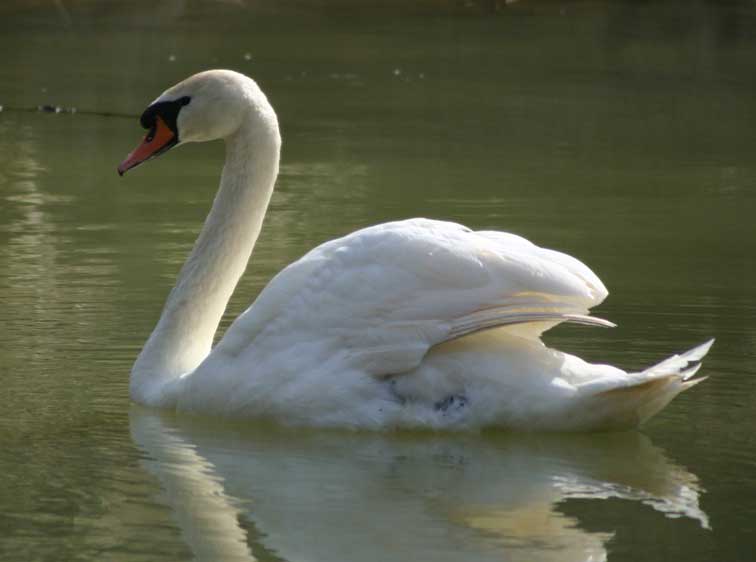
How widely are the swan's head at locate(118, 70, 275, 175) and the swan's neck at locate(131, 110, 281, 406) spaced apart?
2.1 inches

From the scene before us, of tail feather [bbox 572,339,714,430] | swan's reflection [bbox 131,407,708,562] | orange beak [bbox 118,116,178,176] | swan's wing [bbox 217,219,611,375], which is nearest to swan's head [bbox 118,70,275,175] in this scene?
orange beak [bbox 118,116,178,176]

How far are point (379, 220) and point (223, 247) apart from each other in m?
3.98

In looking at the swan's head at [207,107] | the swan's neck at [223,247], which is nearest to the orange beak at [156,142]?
the swan's head at [207,107]

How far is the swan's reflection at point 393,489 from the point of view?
18.0 ft

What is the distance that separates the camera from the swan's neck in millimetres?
7527

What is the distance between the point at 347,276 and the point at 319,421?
1.75 ft

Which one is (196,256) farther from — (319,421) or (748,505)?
(748,505)

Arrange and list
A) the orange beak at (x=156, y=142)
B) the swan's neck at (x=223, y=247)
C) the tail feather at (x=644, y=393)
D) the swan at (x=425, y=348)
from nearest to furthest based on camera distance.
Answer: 1. the tail feather at (x=644, y=393)
2. the swan at (x=425, y=348)
3. the swan's neck at (x=223, y=247)
4. the orange beak at (x=156, y=142)

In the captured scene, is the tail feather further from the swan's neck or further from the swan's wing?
the swan's neck

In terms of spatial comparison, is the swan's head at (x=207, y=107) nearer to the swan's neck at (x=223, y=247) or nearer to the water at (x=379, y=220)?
the swan's neck at (x=223, y=247)

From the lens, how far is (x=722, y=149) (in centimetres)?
1505

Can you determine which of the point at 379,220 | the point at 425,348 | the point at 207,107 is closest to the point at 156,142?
the point at 207,107

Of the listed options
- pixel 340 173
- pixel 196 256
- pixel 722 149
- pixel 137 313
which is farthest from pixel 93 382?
pixel 722 149

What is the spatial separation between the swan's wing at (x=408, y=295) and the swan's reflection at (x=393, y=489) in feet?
1.14
